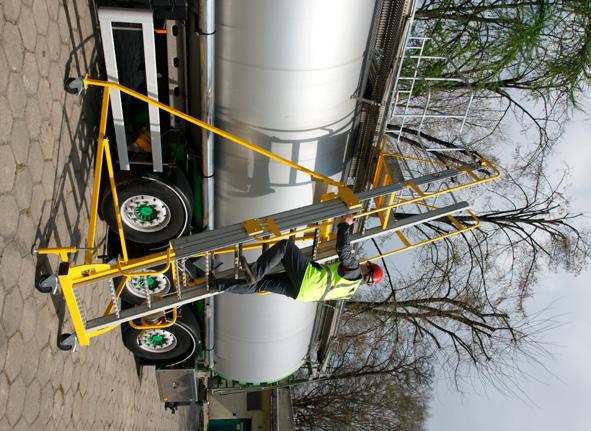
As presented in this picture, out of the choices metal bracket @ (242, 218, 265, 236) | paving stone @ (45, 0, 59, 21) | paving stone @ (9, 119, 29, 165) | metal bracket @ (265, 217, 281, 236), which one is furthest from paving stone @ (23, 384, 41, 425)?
paving stone @ (45, 0, 59, 21)

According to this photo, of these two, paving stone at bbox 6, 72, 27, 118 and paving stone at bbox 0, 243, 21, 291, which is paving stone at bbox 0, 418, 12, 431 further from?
paving stone at bbox 6, 72, 27, 118

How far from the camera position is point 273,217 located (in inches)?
161

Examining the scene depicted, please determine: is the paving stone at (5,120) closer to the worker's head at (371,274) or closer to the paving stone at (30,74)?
the paving stone at (30,74)

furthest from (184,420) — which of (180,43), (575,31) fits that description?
(575,31)

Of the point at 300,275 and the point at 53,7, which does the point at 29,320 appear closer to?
the point at 300,275

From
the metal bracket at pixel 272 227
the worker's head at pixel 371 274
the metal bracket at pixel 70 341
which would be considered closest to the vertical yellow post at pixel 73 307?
the metal bracket at pixel 70 341

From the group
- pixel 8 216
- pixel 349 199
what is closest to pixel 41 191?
pixel 8 216

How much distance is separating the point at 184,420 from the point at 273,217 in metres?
9.22

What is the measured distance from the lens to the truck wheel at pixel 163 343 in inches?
244

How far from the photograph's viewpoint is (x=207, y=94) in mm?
4105

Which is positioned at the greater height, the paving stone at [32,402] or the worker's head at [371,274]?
the worker's head at [371,274]

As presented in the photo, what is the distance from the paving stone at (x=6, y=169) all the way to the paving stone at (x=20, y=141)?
0.24 ft

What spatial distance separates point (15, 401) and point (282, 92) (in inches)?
139

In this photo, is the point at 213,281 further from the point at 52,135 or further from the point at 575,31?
the point at 575,31
